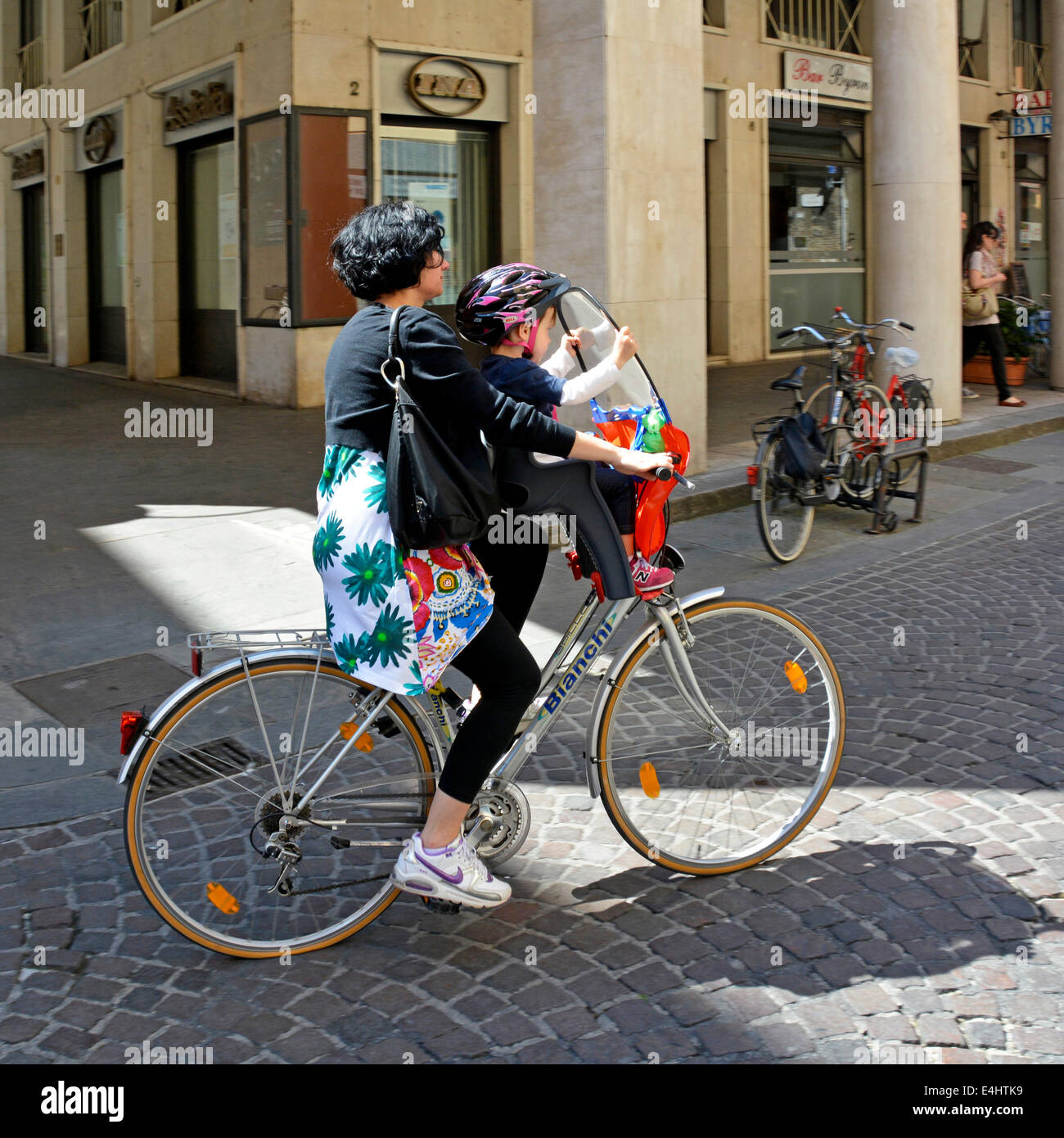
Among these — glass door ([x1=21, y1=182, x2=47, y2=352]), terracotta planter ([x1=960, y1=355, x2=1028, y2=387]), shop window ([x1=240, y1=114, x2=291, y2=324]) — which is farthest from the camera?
glass door ([x1=21, y1=182, x2=47, y2=352])

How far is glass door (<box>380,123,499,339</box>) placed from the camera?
14742 millimetres

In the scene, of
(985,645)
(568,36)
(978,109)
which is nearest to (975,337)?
(568,36)

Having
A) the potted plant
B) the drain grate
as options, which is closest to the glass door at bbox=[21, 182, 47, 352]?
the potted plant

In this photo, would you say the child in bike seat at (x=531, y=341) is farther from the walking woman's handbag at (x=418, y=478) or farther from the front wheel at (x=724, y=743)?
the walking woman's handbag at (x=418, y=478)

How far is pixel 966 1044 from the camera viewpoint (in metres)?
2.93

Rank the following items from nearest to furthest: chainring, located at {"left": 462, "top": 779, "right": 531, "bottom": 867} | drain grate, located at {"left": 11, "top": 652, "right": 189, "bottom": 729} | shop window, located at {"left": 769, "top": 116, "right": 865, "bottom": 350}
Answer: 1. chainring, located at {"left": 462, "top": 779, "right": 531, "bottom": 867}
2. drain grate, located at {"left": 11, "top": 652, "right": 189, "bottom": 729}
3. shop window, located at {"left": 769, "top": 116, "right": 865, "bottom": 350}

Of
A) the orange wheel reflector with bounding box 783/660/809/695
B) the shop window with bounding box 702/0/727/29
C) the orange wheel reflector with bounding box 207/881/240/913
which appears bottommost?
the orange wheel reflector with bounding box 207/881/240/913

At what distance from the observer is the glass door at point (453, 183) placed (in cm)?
1474

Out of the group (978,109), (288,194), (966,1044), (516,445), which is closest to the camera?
(966,1044)

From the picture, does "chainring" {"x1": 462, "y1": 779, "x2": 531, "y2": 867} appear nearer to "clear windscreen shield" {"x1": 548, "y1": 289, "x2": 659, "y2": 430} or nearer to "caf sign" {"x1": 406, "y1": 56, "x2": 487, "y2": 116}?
"clear windscreen shield" {"x1": 548, "y1": 289, "x2": 659, "y2": 430}

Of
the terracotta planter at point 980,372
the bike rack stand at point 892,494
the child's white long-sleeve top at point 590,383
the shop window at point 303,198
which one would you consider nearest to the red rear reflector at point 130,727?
the child's white long-sleeve top at point 590,383

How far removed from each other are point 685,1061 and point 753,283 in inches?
672

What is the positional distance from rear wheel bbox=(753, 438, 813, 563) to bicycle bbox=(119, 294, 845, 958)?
389cm
